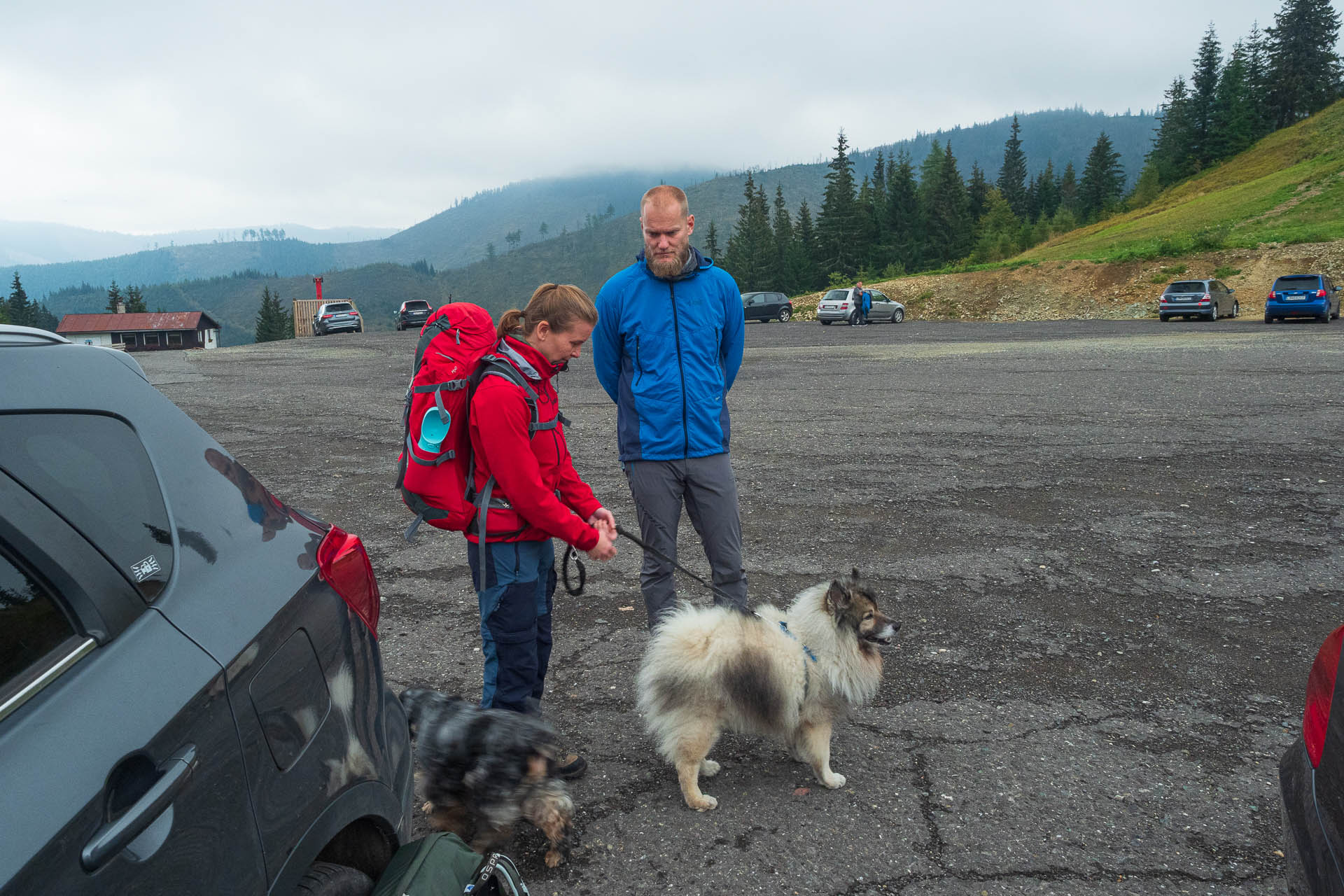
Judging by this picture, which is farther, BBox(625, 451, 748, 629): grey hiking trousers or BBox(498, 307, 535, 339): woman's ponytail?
BBox(625, 451, 748, 629): grey hiking trousers

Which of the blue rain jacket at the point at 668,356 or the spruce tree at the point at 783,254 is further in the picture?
the spruce tree at the point at 783,254

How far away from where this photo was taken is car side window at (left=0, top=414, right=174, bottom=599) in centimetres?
148

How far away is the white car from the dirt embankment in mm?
5117

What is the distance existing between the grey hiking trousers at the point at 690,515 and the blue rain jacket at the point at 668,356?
7cm

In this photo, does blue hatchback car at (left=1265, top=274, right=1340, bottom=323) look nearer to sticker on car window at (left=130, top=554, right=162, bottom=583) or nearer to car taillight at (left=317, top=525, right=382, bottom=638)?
car taillight at (left=317, top=525, right=382, bottom=638)

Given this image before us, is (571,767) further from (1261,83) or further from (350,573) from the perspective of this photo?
(1261,83)

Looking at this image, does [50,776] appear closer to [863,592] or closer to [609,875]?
[609,875]

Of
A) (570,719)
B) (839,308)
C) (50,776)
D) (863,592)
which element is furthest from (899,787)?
(839,308)

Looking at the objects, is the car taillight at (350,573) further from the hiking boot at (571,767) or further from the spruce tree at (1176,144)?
the spruce tree at (1176,144)

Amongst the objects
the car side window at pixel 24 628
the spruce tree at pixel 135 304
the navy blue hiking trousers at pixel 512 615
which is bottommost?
the navy blue hiking trousers at pixel 512 615

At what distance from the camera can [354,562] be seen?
2.26 metres

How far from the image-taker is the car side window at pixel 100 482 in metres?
1.48

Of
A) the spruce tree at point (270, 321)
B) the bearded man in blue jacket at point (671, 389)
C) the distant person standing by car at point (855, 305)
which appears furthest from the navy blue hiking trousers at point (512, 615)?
the spruce tree at point (270, 321)

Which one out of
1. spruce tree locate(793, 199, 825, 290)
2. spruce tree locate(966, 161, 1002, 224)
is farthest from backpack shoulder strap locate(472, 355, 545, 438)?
spruce tree locate(966, 161, 1002, 224)
